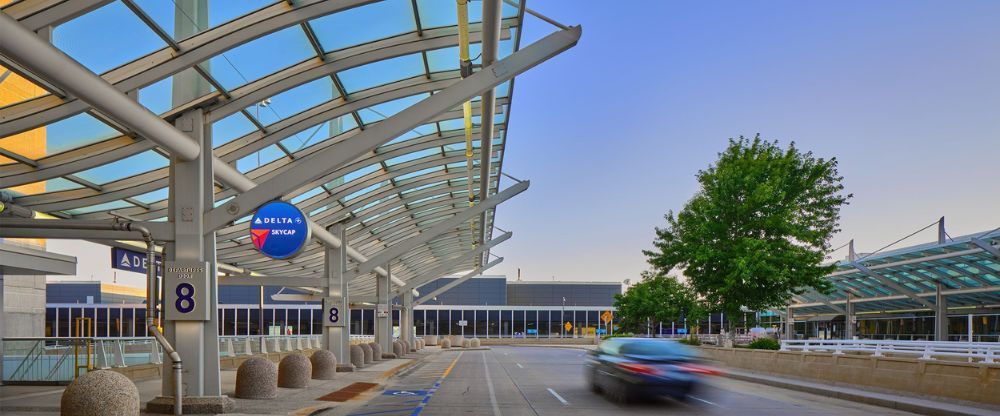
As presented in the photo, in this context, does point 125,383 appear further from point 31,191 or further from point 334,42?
point 31,191

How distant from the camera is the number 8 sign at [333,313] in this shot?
30.0 metres

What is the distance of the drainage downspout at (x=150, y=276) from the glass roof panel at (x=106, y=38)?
2.93 metres

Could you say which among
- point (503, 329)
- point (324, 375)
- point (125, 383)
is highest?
point (125, 383)

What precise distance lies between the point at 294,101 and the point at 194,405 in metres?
6.54

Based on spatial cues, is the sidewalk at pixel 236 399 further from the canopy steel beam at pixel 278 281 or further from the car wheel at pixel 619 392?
the car wheel at pixel 619 392

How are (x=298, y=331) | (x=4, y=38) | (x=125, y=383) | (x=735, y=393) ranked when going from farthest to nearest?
(x=298, y=331) < (x=735, y=393) < (x=125, y=383) < (x=4, y=38)

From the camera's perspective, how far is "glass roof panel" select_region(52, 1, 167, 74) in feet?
42.0

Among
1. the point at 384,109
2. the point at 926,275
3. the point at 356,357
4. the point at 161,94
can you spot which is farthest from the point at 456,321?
the point at 161,94

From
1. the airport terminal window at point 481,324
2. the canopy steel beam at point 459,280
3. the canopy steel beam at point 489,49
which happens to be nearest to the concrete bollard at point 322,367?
the canopy steel beam at point 489,49

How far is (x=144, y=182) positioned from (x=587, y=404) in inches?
438

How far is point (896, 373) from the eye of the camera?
823 inches

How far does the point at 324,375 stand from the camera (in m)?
25.7

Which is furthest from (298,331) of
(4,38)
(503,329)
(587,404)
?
(4,38)

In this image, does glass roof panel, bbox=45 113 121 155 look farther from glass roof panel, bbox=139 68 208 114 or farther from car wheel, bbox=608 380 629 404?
car wheel, bbox=608 380 629 404
